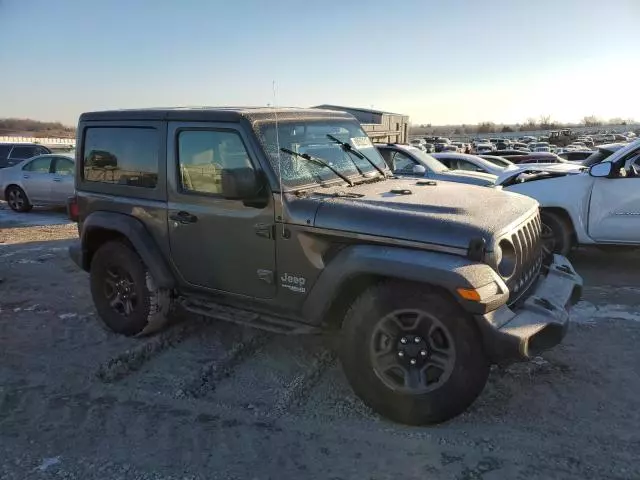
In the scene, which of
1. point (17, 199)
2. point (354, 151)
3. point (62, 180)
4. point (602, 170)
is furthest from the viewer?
point (17, 199)

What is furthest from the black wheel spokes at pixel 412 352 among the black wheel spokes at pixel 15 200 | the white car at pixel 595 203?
the black wheel spokes at pixel 15 200

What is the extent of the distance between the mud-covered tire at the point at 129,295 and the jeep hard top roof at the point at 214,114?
1.14 m

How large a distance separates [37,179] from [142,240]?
33.3 feet

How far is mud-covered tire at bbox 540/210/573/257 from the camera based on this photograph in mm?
7316

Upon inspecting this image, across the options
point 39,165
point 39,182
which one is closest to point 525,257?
point 39,182

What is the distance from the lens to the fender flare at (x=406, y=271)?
3.12m

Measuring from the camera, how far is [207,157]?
14.0ft

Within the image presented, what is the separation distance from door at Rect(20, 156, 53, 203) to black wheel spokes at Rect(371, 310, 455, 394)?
1183 centimetres

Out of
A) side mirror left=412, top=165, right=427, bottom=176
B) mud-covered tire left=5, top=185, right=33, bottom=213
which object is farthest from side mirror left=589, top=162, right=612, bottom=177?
mud-covered tire left=5, top=185, right=33, bottom=213

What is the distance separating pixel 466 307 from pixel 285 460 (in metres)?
1.33

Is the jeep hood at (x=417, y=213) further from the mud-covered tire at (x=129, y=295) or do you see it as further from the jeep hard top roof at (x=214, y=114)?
the mud-covered tire at (x=129, y=295)

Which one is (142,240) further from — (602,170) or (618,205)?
(618,205)

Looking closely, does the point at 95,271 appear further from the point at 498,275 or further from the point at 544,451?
the point at 544,451

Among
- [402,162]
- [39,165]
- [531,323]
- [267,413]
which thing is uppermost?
[402,162]
